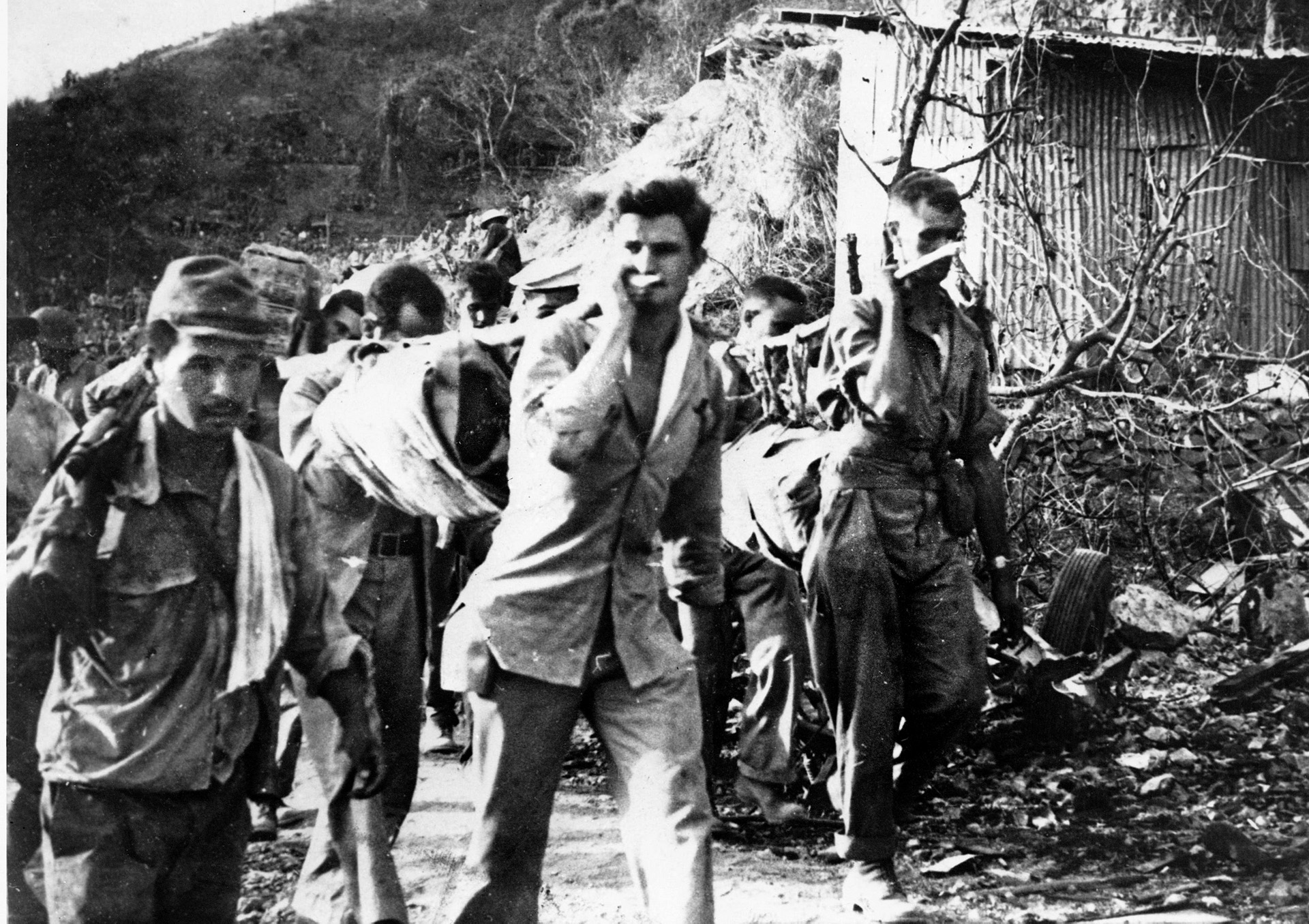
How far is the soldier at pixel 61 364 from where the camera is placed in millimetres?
4660

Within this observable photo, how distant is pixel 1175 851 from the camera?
5414 mm

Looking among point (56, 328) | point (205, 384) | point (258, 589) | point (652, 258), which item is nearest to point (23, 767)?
point (258, 589)

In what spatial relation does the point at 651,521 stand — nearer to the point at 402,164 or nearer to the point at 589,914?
the point at 589,914

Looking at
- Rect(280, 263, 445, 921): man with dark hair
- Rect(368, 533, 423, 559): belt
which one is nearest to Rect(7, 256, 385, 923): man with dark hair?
Rect(280, 263, 445, 921): man with dark hair

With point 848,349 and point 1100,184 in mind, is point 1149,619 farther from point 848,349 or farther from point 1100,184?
point 1100,184

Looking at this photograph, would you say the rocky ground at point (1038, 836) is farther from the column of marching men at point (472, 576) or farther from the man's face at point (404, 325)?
the man's face at point (404, 325)

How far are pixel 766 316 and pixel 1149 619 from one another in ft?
7.31

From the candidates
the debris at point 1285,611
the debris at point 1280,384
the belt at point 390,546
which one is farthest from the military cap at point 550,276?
the debris at point 1285,611

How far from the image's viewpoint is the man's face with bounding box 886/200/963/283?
15.8 feet

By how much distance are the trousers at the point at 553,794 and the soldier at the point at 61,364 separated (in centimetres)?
187

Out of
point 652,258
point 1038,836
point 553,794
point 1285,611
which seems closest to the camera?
point 553,794

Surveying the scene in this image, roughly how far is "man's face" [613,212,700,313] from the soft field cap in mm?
908

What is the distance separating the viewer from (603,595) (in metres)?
3.63

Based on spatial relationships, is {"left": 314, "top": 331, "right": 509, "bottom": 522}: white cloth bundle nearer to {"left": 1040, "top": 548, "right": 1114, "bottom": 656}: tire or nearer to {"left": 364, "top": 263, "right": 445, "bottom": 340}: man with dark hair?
{"left": 364, "top": 263, "right": 445, "bottom": 340}: man with dark hair
